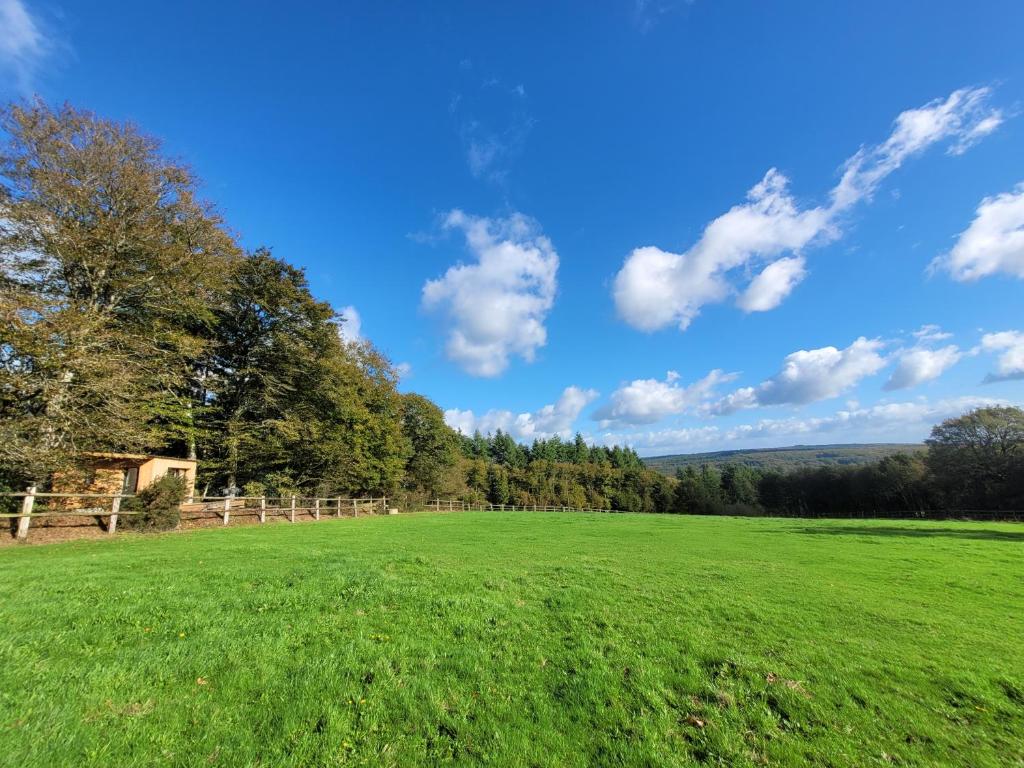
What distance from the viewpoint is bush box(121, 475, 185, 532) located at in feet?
54.8

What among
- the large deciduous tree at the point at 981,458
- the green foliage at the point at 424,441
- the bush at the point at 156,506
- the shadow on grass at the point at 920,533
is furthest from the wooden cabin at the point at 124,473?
the large deciduous tree at the point at 981,458

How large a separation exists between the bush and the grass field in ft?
29.8

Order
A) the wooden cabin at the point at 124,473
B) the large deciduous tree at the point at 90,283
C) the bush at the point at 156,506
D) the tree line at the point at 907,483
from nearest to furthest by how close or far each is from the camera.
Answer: the large deciduous tree at the point at 90,283, the bush at the point at 156,506, the wooden cabin at the point at 124,473, the tree line at the point at 907,483

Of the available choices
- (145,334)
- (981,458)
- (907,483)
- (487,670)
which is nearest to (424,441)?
(145,334)

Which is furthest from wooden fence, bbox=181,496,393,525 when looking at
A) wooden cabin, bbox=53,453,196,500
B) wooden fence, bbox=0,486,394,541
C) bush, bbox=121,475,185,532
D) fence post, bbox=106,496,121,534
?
fence post, bbox=106,496,121,534

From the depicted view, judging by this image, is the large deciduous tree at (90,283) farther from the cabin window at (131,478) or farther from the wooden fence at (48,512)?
the cabin window at (131,478)

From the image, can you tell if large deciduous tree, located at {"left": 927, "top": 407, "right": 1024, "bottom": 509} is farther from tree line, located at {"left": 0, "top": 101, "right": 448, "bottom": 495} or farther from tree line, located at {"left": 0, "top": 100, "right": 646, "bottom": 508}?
tree line, located at {"left": 0, "top": 101, "right": 448, "bottom": 495}

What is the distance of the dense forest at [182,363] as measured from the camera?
45.7ft

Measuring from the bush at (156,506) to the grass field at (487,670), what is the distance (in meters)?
9.09

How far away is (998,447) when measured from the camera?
56.7m

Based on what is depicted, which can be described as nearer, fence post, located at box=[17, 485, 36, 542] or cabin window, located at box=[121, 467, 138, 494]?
fence post, located at box=[17, 485, 36, 542]

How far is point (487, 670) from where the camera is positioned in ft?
15.5

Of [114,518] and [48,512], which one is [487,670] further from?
[114,518]

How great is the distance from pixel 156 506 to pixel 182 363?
303 inches
